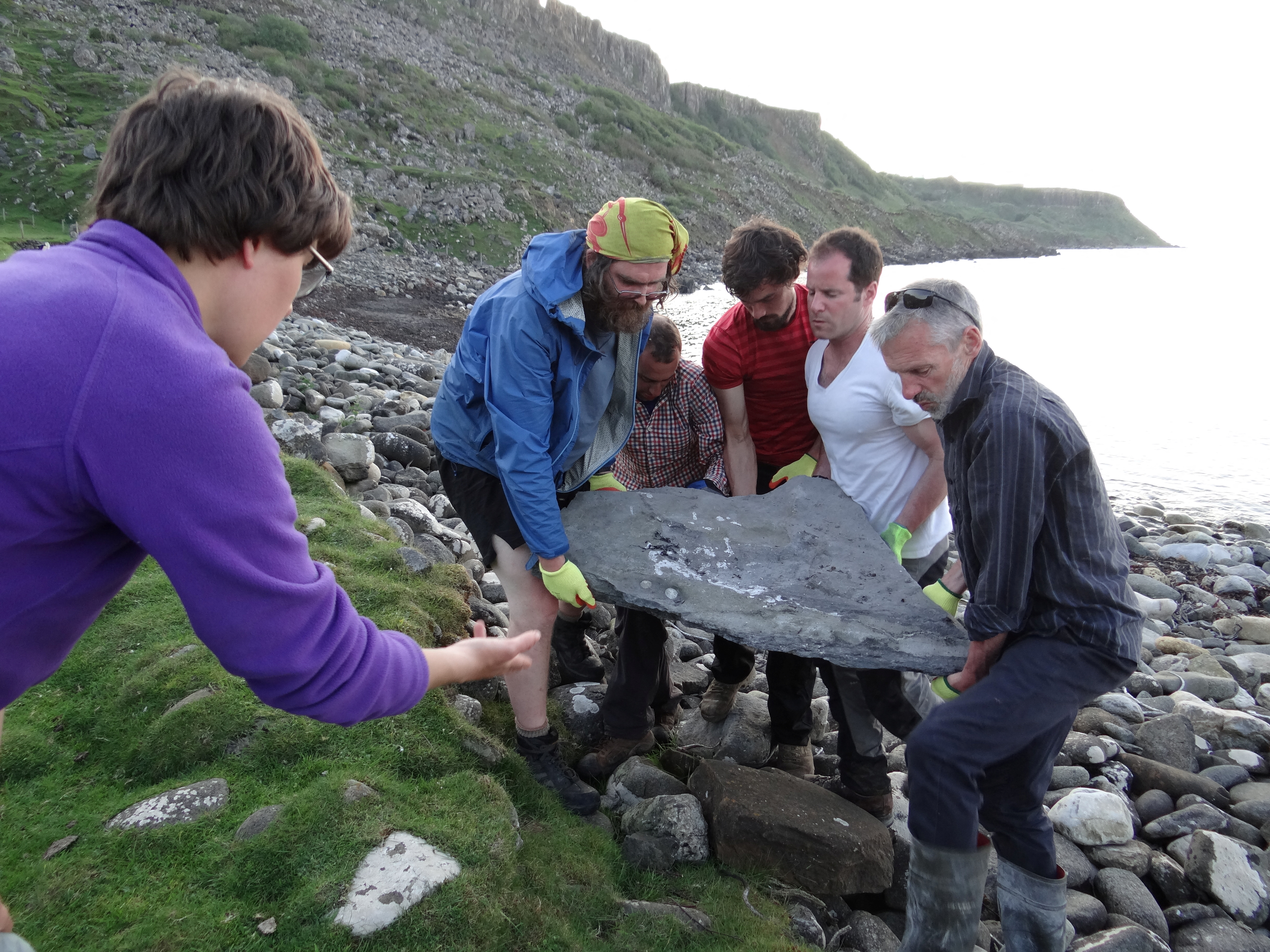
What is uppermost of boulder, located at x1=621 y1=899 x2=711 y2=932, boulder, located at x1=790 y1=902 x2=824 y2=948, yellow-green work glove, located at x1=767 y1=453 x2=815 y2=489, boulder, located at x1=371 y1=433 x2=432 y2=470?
yellow-green work glove, located at x1=767 y1=453 x2=815 y2=489

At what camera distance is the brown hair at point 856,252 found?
3949mm

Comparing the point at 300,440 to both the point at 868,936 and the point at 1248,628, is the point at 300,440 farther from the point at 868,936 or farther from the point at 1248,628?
the point at 1248,628

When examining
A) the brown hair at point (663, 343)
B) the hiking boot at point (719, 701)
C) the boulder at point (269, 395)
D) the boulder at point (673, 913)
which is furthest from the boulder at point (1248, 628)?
the boulder at point (269, 395)

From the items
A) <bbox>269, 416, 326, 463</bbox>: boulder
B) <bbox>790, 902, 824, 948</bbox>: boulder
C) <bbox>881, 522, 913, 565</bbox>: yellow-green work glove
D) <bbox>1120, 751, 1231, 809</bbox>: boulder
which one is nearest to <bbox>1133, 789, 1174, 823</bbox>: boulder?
<bbox>1120, 751, 1231, 809</bbox>: boulder

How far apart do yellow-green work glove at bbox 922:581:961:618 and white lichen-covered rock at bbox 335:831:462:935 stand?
2365mm

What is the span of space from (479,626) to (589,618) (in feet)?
11.3

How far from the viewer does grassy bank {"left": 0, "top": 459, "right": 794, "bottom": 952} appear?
2.58 metres

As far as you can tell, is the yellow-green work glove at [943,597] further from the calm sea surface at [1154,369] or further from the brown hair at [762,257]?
the brown hair at [762,257]

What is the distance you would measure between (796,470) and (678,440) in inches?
27.4

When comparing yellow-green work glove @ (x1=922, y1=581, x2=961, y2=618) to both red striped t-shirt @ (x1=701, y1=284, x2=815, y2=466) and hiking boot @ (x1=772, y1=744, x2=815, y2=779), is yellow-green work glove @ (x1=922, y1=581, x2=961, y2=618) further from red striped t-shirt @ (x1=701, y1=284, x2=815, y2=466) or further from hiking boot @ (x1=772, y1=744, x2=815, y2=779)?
hiking boot @ (x1=772, y1=744, x2=815, y2=779)

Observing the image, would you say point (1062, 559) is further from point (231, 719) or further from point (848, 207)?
point (848, 207)

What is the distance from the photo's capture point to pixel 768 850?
366cm

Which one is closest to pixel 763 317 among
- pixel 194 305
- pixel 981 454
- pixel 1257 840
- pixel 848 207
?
pixel 981 454

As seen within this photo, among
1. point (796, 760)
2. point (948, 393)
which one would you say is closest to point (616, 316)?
point (948, 393)
